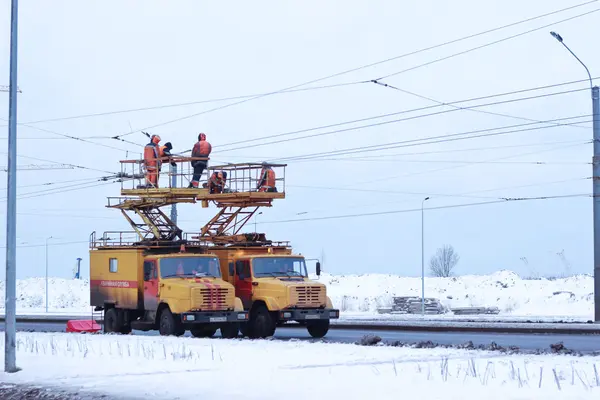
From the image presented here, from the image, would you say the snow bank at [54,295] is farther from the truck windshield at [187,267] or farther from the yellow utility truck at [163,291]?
the truck windshield at [187,267]

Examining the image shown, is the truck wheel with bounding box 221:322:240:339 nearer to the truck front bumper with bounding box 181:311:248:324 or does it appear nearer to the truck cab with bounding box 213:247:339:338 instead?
the truck cab with bounding box 213:247:339:338

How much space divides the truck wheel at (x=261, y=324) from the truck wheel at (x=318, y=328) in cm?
Answer: 118

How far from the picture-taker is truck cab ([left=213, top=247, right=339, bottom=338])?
2772 centimetres

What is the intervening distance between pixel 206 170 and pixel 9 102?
14263mm

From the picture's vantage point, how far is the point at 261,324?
93.1 ft

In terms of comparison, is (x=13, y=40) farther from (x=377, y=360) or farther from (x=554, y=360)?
(x=554, y=360)

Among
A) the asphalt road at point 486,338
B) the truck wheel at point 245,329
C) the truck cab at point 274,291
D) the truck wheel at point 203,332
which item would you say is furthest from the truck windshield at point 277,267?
the truck wheel at point 203,332

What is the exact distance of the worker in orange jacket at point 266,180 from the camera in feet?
103

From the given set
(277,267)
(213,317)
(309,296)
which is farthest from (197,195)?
(309,296)

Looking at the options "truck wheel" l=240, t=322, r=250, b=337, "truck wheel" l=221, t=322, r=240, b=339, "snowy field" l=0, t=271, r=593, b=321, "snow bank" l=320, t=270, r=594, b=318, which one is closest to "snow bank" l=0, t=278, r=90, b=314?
"snowy field" l=0, t=271, r=593, b=321

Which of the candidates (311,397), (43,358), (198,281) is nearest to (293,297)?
(198,281)

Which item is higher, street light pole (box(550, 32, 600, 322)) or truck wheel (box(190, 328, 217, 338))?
street light pole (box(550, 32, 600, 322))

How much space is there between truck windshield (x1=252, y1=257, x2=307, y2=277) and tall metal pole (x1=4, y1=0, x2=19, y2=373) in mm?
11622

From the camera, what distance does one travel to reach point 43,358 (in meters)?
20.1
